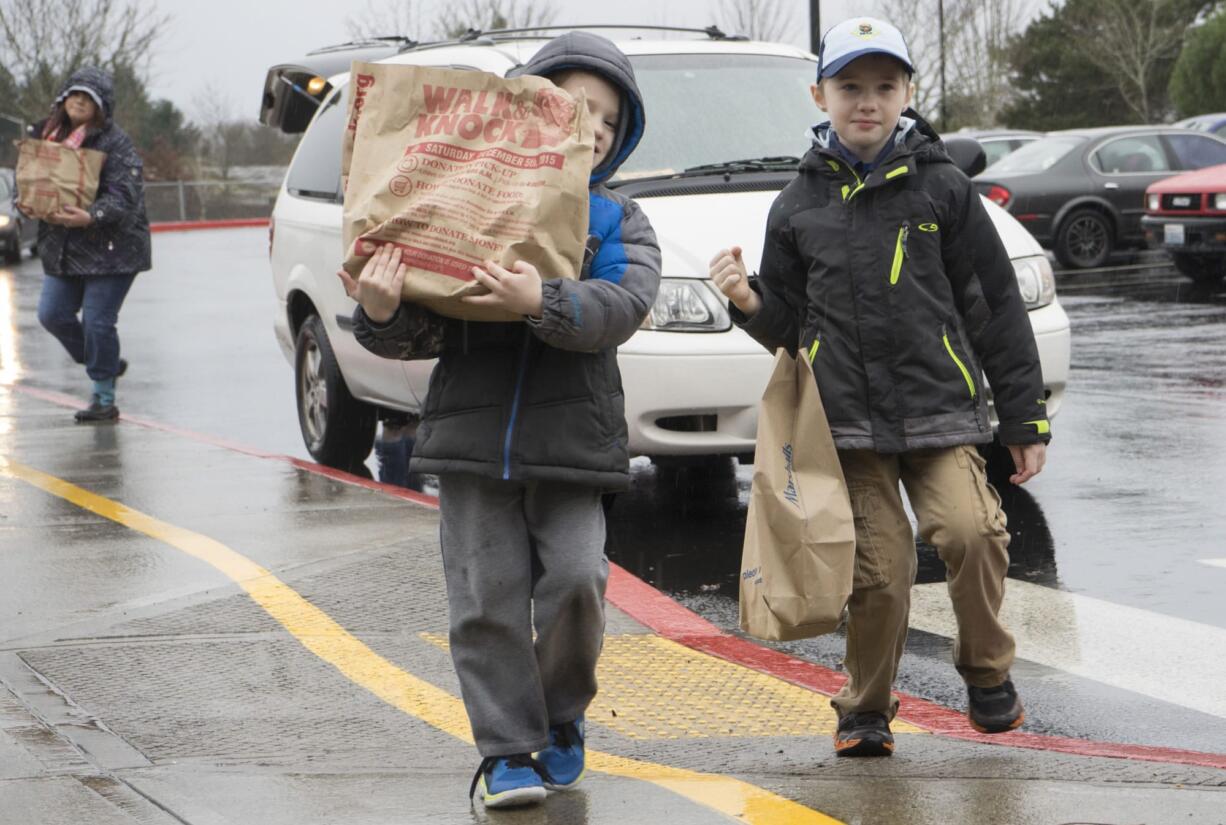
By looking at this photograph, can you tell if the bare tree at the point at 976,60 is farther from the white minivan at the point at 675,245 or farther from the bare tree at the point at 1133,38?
the white minivan at the point at 675,245

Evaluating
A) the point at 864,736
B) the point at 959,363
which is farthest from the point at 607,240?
the point at 864,736

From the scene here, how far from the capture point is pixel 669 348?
688cm

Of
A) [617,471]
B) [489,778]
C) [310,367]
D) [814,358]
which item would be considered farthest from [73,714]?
[310,367]

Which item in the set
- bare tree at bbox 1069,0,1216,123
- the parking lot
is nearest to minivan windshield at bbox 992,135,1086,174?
the parking lot

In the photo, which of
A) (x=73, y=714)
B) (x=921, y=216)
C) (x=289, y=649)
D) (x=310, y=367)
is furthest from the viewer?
(x=310, y=367)

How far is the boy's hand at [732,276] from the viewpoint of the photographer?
3977 millimetres

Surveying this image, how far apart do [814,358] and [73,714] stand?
2017mm

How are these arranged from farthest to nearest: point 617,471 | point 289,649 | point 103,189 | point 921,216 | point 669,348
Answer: point 103,189
point 669,348
point 289,649
point 921,216
point 617,471

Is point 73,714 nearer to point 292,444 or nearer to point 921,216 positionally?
point 921,216

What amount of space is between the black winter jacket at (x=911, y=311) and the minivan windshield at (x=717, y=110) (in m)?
3.58

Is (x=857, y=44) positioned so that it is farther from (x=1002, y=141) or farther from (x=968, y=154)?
(x=1002, y=141)

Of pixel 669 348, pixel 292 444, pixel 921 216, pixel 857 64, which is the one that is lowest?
pixel 292 444

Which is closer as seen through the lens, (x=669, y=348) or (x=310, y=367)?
(x=669, y=348)

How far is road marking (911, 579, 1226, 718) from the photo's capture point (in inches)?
199
